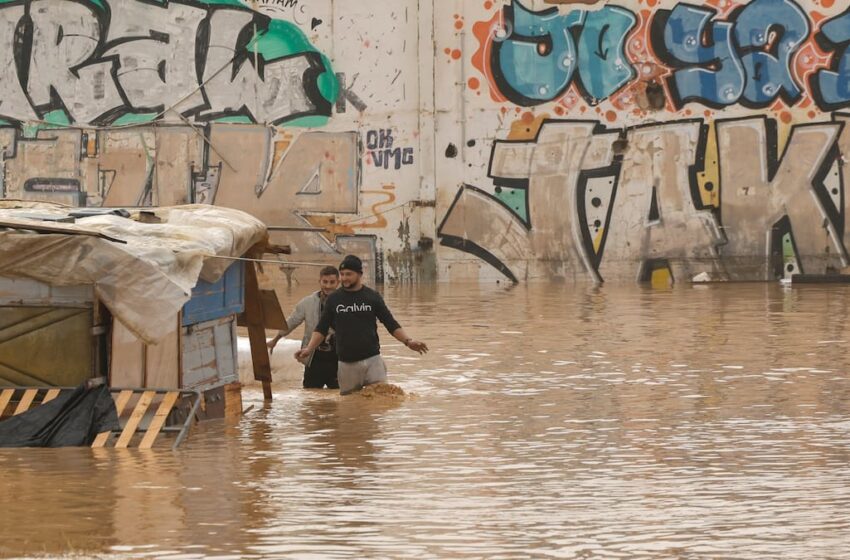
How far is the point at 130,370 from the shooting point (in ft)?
40.7

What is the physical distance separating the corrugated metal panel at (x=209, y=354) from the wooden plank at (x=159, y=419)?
0.69 metres

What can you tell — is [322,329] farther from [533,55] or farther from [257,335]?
[533,55]

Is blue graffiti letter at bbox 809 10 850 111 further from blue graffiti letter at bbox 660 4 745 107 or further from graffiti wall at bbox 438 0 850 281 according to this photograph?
blue graffiti letter at bbox 660 4 745 107

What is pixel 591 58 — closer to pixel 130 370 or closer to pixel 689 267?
pixel 689 267

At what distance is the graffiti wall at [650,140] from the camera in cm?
3200

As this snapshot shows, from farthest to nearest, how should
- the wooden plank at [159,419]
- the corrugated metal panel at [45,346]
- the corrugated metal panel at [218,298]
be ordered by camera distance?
the corrugated metal panel at [218,298]
the corrugated metal panel at [45,346]
the wooden plank at [159,419]

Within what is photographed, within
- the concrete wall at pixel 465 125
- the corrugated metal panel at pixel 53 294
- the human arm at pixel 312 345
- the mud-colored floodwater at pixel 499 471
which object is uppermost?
the concrete wall at pixel 465 125

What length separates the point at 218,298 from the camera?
547 inches

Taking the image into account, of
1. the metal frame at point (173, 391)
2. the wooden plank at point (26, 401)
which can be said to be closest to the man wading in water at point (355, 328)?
the metal frame at point (173, 391)

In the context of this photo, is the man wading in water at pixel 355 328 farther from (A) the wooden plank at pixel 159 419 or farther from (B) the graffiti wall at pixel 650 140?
(B) the graffiti wall at pixel 650 140

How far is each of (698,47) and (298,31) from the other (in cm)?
795

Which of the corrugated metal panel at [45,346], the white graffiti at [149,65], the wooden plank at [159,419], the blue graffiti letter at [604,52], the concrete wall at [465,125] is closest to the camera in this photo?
the wooden plank at [159,419]

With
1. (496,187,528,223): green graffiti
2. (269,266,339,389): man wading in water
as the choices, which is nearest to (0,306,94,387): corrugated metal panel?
(269,266,339,389): man wading in water

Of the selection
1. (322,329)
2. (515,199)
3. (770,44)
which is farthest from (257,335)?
(770,44)
